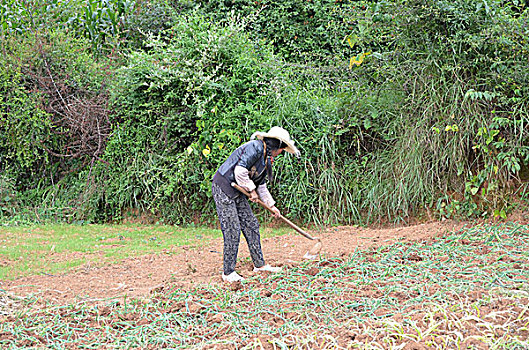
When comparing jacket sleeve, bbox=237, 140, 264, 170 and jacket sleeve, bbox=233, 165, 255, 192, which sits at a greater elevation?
jacket sleeve, bbox=237, 140, 264, 170

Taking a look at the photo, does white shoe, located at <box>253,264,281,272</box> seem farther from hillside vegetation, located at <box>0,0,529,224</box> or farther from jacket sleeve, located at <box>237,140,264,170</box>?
hillside vegetation, located at <box>0,0,529,224</box>

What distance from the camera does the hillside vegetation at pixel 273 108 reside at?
21.4 feet

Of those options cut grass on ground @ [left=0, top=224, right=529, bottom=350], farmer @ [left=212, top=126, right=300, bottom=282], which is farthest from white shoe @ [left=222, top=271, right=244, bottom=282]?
cut grass on ground @ [left=0, top=224, right=529, bottom=350]

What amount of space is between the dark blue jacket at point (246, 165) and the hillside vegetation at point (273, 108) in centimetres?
255

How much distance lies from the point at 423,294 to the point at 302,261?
1693mm

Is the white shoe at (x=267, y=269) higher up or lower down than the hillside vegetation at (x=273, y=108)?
lower down

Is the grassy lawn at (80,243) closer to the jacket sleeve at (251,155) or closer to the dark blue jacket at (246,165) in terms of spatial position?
the dark blue jacket at (246,165)

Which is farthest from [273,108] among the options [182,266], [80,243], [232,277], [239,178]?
Result: [232,277]

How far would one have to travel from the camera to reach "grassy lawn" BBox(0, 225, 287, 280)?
6144 millimetres

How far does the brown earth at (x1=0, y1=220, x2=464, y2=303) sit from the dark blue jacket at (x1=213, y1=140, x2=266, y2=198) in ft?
3.09

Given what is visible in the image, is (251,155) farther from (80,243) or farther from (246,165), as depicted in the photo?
(80,243)

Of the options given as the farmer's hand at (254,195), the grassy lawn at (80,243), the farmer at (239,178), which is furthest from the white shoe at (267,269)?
the grassy lawn at (80,243)

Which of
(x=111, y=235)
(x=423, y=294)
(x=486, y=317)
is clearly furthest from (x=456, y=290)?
(x=111, y=235)

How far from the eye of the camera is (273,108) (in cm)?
809
